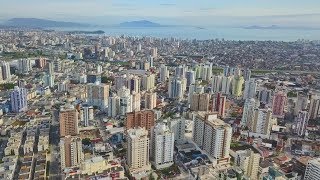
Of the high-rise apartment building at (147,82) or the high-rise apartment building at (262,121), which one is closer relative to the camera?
the high-rise apartment building at (262,121)

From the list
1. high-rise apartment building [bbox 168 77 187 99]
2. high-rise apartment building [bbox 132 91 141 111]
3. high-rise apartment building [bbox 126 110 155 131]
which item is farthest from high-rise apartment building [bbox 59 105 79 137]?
high-rise apartment building [bbox 168 77 187 99]

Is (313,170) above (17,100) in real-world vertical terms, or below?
Answer: below

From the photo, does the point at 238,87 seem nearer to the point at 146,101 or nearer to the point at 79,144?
the point at 146,101

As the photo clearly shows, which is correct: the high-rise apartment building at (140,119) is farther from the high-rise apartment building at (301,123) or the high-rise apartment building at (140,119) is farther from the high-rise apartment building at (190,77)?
the high-rise apartment building at (190,77)

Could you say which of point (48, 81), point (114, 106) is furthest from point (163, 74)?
point (114, 106)

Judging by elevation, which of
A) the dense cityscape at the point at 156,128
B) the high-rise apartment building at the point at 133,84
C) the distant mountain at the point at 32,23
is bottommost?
the dense cityscape at the point at 156,128

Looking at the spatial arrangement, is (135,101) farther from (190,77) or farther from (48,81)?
(48,81)

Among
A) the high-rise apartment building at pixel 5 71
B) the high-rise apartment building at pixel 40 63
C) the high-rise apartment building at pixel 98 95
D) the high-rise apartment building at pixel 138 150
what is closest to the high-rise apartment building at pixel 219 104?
the high-rise apartment building at pixel 98 95

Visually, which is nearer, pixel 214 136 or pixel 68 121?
pixel 214 136
